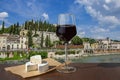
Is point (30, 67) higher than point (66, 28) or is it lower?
lower

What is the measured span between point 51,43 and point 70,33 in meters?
32.0

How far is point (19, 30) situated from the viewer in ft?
102

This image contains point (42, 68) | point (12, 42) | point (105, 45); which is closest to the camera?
point (42, 68)

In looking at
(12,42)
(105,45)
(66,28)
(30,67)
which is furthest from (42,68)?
(105,45)

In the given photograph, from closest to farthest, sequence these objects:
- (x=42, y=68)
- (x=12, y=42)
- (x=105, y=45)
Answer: (x=42, y=68), (x=12, y=42), (x=105, y=45)

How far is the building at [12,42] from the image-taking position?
26.4 m

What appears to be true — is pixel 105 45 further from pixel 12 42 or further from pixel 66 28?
pixel 66 28

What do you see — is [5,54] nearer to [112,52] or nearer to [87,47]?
[87,47]

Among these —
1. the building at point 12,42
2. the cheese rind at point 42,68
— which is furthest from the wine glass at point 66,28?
the building at point 12,42

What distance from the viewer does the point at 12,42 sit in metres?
27.5

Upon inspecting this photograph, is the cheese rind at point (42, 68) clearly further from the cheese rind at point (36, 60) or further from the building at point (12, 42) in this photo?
the building at point (12, 42)

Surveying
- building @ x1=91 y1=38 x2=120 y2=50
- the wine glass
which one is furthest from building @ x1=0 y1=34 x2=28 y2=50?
the wine glass

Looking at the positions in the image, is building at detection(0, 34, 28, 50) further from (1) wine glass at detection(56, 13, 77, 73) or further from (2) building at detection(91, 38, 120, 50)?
(1) wine glass at detection(56, 13, 77, 73)

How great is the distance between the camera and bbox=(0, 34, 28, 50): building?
2638 centimetres
